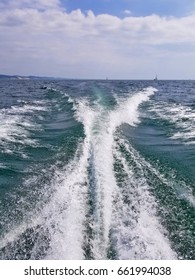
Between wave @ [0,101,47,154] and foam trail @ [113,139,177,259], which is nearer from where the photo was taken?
foam trail @ [113,139,177,259]

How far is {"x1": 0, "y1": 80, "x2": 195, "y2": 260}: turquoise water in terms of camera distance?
6340 millimetres

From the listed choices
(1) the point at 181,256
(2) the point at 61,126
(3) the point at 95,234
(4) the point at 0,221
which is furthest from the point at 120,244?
(2) the point at 61,126

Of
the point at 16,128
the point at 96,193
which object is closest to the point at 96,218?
Answer: the point at 96,193

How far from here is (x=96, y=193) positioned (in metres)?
8.33

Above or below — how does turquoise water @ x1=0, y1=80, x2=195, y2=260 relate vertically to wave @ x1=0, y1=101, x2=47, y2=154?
below

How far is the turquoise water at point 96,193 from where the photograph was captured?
6.34 meters

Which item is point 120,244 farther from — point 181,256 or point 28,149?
point 28,149

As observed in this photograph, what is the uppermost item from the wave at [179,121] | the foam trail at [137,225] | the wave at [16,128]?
the wave at [179,121]

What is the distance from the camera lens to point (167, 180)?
949cm

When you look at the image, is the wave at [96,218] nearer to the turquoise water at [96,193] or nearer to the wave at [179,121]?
the turquoise water at [96,193]

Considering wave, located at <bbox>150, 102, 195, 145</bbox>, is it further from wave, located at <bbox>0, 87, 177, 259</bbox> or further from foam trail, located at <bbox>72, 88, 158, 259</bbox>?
wave, located at <bbox>0, 87, 177, 259</bbox>

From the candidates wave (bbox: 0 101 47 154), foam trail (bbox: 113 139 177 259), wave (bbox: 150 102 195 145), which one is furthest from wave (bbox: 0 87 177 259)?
wave (bbox: 150 102 195 145)

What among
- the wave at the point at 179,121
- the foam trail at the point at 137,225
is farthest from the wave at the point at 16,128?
the wave at the point at 179,121

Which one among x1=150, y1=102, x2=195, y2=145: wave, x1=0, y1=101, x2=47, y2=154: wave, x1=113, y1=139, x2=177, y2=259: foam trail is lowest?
x1=113, y1=139, x2=177, y2=259: foam trail
